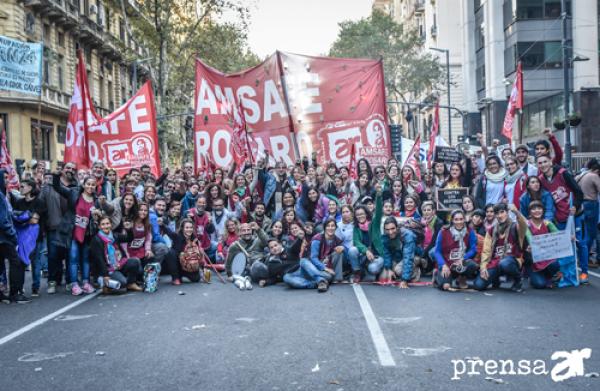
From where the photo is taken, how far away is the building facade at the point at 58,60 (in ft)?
106

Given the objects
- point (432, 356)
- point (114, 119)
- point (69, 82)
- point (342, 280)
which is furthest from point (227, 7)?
point (432, 356)

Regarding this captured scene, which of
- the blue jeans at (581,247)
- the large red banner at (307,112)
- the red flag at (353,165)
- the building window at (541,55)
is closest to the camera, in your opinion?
the blue jeans at (581,247)

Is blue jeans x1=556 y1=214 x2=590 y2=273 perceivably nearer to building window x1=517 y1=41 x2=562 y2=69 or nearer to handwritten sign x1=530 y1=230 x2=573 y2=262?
handwritten sign x1=530 y1=230 x2=573 y2=262

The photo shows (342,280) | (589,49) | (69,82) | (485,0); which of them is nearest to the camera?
(342,280)

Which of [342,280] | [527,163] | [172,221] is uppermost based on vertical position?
[527,163]

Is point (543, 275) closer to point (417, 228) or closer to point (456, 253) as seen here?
point (456, 253)

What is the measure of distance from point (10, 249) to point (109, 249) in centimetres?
134

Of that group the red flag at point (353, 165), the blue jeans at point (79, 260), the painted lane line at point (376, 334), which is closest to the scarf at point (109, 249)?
the blue jeans at point (79, 260)

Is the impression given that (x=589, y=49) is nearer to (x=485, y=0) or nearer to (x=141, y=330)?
(x=485, y=0)

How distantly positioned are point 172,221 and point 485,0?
37366 mm

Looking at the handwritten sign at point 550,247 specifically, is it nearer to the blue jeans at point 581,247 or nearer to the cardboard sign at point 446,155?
the blue jeans at point 581,247

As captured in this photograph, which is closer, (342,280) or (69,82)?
(342,280)

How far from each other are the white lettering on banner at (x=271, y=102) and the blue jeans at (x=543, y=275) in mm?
6689

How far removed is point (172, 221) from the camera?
12195 millimetres
